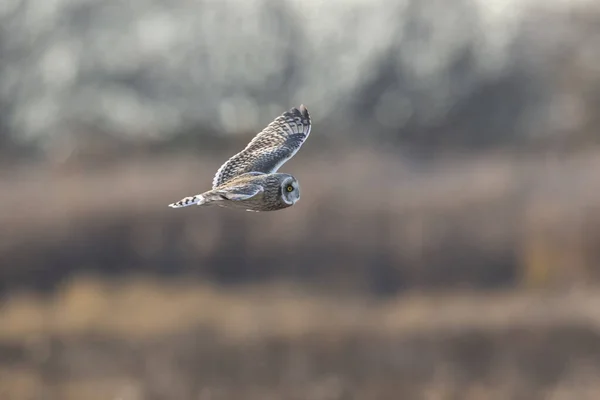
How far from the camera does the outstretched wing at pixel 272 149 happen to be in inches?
123

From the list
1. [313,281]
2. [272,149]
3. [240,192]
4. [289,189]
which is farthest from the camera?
[313,281]

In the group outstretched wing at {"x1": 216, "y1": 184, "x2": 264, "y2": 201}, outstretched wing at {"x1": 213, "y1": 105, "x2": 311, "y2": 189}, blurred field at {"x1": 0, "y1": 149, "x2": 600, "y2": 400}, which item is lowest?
outstretched wing at {"x1": 216, "y1": 184, "x2": 264, "y2": 201}

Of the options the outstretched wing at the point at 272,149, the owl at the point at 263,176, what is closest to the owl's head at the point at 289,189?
the owl at the point at 263,176

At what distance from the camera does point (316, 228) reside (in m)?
9.76

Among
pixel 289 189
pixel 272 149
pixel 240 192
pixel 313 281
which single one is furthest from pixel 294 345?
pixel 240 192

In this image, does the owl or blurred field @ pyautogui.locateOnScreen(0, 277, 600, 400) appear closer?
the owl

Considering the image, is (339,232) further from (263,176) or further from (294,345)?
(263,176)

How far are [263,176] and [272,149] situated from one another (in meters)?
0.62

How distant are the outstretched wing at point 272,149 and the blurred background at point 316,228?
454cm

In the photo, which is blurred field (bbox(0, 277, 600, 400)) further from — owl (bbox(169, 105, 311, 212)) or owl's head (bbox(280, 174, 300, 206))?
owl's head (bbox(280, 174, 300, 206))

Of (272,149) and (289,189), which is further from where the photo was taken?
(272,149)

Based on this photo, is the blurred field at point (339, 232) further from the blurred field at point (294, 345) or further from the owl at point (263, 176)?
the owl at point (263, 176)

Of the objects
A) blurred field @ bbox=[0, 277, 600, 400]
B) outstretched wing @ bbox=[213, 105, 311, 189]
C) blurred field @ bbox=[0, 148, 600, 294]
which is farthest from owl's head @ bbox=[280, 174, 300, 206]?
blurred field @ bbox=[0, 148, 600, 294]

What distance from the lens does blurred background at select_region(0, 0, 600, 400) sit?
27.5 ft
